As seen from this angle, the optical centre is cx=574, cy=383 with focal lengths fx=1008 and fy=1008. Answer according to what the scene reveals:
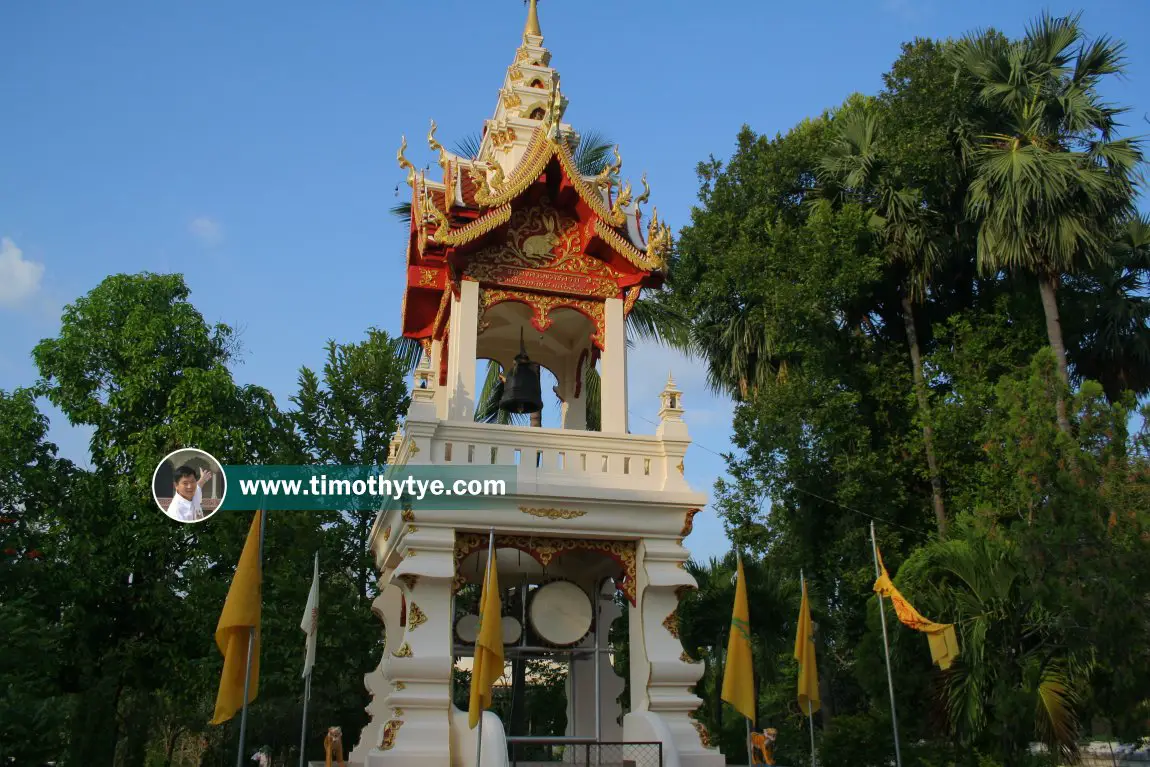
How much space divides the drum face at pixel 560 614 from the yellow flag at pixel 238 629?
355 centimetres

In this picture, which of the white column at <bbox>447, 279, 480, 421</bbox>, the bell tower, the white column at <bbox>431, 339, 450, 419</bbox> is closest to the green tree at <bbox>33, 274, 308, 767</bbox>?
the white column at <bbox>431, 339, 450, 419</bbox>

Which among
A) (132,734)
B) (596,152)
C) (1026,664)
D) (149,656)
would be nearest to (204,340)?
(149,656)

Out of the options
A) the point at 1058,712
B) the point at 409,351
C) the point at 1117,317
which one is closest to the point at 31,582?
the point at 409,351

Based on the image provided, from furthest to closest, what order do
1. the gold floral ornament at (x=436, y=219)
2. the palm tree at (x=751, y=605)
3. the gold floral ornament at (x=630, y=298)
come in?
the palm tree at (x=751, y=605)
the gold floral ornament at (x=630, y=298)
the gold floral ornament at (x=436, y=219)

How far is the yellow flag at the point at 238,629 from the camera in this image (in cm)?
985

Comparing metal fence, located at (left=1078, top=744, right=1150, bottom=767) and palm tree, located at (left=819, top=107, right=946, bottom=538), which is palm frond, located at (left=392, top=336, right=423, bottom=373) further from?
metal fence, located at (left=1078, top=744, right=1150, bottom=767)

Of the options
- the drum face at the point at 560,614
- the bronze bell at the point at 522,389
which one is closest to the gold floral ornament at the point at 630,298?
the bronze bell at the point at 522,389

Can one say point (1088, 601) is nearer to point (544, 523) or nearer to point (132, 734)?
point (544, 523)

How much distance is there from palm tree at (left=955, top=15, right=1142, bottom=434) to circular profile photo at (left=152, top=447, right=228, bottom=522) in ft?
58.9

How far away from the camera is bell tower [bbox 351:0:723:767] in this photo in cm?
1102

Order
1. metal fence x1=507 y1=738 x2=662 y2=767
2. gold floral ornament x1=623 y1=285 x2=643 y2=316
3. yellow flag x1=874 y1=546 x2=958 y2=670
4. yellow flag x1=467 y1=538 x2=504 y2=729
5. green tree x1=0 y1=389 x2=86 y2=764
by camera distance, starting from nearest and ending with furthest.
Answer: yellow flag x1=467 y1=538 x2=504 y2=729 → metal fence x1=507 y1=738 x2=662 y2=767 → yellow flag x1=874 y1=546 x2=958 y2=670 → gold floral ornament x1=623 y1=285 x2=643 y2=316 → green tree x1=0 y1=389 x2=86 y2=764

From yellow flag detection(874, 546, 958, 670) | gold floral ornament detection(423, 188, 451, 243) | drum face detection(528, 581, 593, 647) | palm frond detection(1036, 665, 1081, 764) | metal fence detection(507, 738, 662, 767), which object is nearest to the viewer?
metal fence detection(507, 738, 662, 767)

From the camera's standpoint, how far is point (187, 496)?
77.0 ft

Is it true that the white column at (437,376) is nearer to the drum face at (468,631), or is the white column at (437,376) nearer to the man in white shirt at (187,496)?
the drum face at (468,631)
